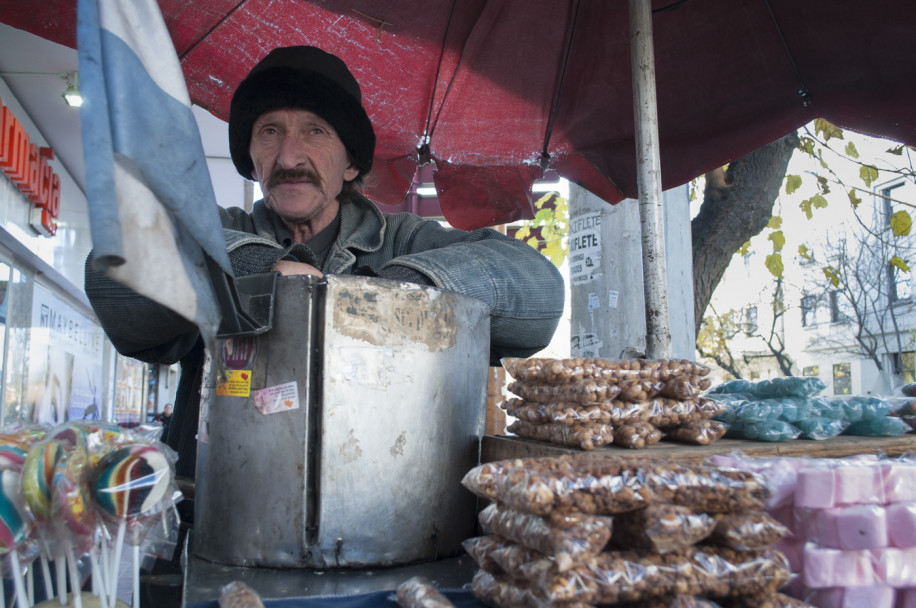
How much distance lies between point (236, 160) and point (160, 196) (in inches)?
62.7

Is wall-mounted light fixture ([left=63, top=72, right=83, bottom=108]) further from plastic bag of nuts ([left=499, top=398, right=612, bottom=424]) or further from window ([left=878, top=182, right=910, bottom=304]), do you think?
window ([left=878, top=182, right=910, bottom=304])

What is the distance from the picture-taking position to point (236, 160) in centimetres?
242

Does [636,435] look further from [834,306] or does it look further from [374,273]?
[834,306]

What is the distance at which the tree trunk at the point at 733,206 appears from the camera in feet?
14.2

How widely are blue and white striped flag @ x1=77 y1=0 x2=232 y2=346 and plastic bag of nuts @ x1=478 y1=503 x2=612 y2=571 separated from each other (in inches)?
21.9

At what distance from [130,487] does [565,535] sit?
64 centimetres

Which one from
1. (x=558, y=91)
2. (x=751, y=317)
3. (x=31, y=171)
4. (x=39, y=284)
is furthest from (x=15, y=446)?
(x=751, y=317)

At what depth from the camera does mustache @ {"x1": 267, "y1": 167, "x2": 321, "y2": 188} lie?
2047 millimetres

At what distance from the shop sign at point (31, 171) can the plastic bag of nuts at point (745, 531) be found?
6829 millimetres

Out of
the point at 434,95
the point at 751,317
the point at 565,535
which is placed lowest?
the point at 565,535

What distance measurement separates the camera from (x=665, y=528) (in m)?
0.87

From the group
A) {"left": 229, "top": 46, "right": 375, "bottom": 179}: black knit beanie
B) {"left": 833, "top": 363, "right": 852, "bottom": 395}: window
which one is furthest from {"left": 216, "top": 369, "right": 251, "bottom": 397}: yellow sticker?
{"left": 833, "top": 363, "right": 852, "bottom": 395}: window

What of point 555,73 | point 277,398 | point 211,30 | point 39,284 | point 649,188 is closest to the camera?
point 277,398

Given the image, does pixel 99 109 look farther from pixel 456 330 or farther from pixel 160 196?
pixel 456 330
